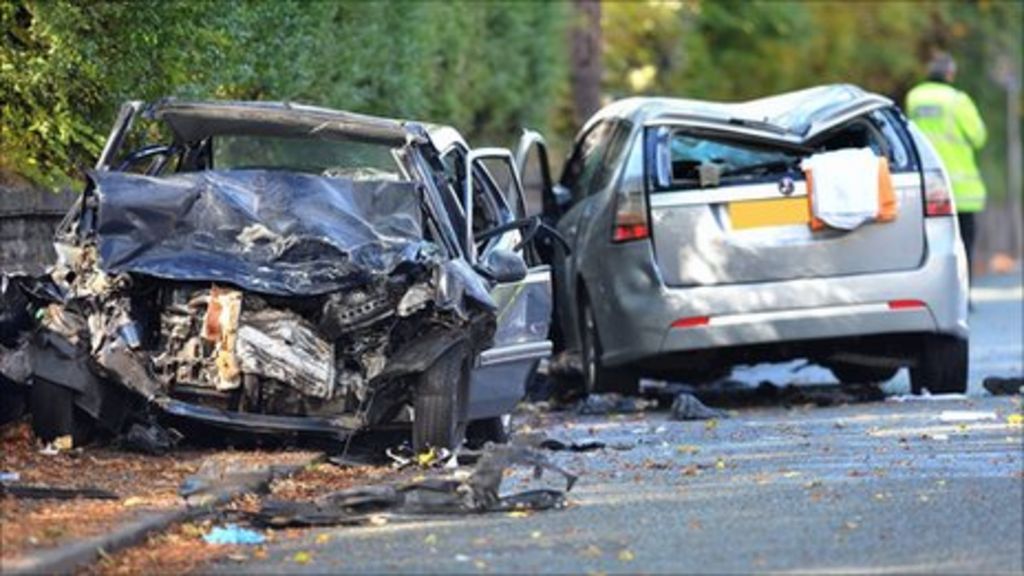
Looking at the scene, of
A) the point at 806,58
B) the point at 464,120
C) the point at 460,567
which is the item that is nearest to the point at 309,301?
the point at 460,567

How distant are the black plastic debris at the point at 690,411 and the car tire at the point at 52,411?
4177 millimetres

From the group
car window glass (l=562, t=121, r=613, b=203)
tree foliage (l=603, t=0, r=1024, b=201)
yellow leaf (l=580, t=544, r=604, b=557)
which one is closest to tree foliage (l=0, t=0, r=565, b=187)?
car window glass (l=562, t=121, r=613, b=203)

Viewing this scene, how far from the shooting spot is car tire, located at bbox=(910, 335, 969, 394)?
15203mm

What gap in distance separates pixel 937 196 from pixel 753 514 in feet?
19.2

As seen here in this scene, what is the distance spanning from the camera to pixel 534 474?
1052cm

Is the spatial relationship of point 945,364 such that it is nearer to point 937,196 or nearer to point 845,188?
point 937,196

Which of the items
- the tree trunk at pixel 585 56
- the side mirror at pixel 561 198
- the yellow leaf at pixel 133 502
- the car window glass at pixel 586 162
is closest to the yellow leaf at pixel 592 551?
the yellow leaf at pixel 133 502

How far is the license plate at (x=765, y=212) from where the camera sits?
14742mm

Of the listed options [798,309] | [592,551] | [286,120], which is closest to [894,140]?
[798,309]

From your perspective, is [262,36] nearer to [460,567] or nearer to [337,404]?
[337,404]

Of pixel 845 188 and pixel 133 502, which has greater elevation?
pixel 845 188

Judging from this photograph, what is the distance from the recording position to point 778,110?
51.4 ft

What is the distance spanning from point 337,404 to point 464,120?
12739 mm

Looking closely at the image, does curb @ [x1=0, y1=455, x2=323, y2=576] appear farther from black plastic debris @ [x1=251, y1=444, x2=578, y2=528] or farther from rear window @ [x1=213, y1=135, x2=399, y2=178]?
rear window @ [x1=213, y1=135, x2=399, y2=178]
